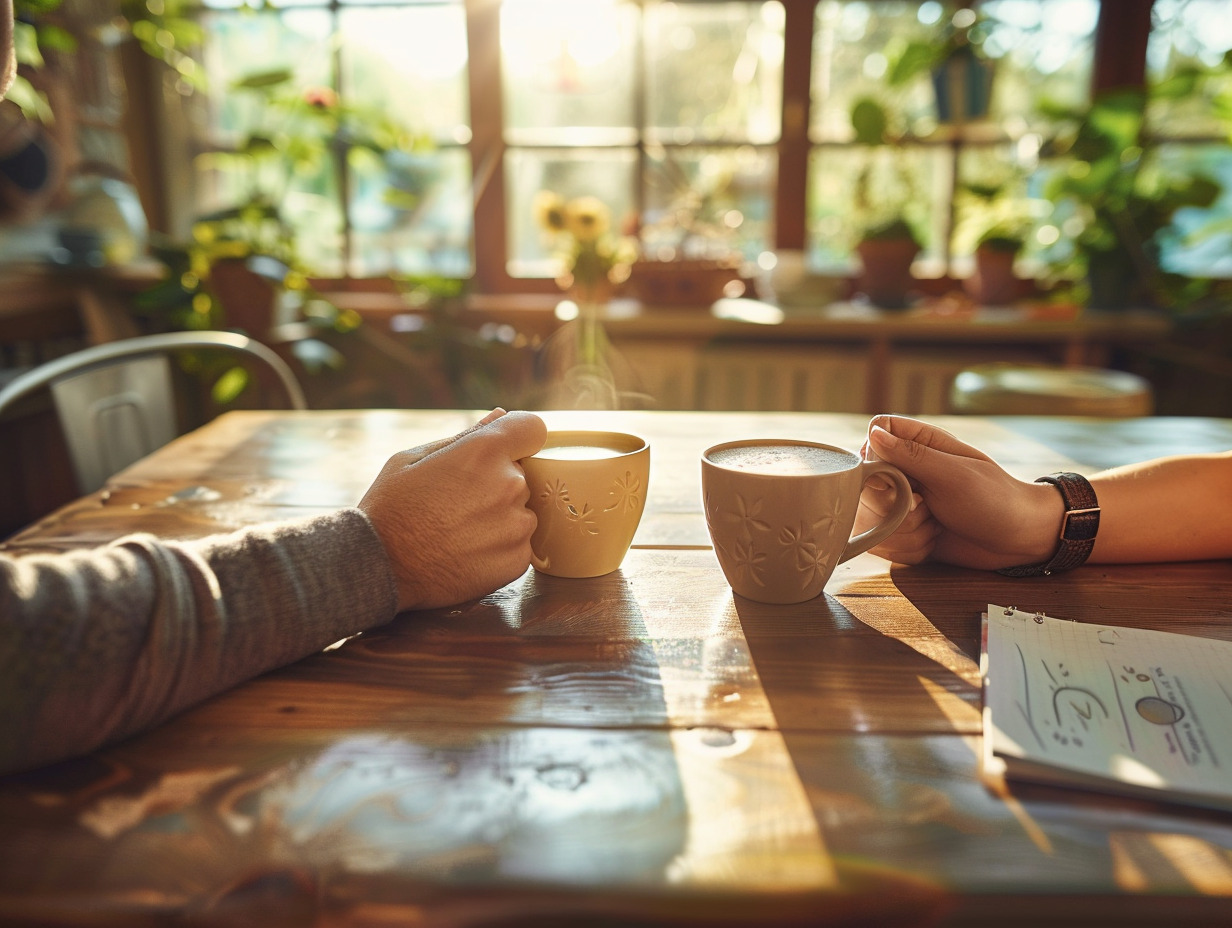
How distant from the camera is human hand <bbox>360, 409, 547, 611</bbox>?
0.62 m

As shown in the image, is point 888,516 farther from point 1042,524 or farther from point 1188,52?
point 1188,52

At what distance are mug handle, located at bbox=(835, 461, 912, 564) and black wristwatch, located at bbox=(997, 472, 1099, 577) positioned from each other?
0.15 m

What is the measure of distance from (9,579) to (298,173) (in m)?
2.66

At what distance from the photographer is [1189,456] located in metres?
0.79

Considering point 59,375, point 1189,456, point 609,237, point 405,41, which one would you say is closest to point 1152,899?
point 1189,456

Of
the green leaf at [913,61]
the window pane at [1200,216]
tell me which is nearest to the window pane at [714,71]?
the green leaf at [913,61]

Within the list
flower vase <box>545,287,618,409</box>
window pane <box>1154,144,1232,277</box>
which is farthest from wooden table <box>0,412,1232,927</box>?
window pane <box>1154,144,1232,277</box>

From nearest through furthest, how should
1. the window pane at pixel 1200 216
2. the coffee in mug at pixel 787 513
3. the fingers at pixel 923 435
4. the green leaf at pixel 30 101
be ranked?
1. the coffee in mug at pixel 787 513
2. the fingers at pixel 923 435
3. the green leaf at pixel 30 101
4. the window pane at pixel 1200 216

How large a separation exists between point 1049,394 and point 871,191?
51.4 inches

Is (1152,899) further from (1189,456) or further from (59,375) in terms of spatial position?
(59,375)

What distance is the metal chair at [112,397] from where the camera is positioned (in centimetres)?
110

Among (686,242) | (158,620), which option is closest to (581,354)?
(686,242)

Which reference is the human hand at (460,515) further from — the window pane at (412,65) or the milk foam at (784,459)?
the window pane at (412,65)

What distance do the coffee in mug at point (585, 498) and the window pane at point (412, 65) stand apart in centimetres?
→ 232
